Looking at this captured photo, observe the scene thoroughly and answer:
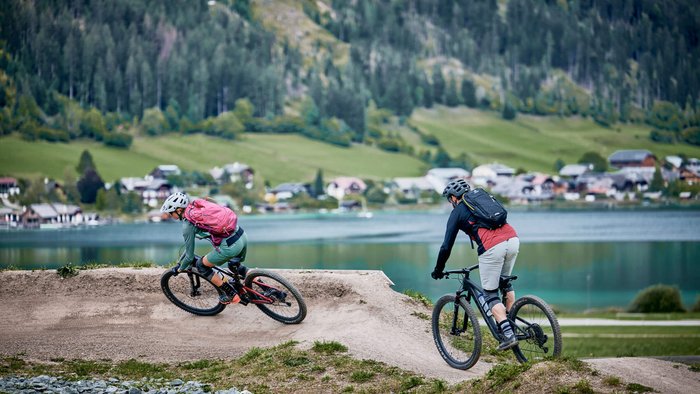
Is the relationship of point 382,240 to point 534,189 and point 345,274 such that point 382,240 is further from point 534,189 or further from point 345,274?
point 345,274

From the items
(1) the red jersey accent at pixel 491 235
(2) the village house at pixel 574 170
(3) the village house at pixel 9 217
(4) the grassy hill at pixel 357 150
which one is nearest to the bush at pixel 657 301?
(1) the red jersey accent at pixel 491 235

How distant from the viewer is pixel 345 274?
16.1 m

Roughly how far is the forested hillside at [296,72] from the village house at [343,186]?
56.5 ft

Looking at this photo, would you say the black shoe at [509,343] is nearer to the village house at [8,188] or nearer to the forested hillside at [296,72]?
the village house at [8,188]

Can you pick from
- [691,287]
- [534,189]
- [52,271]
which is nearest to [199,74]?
[534,189]

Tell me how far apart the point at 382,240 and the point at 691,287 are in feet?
122

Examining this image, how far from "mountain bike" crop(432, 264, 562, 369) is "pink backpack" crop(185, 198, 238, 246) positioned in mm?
3592

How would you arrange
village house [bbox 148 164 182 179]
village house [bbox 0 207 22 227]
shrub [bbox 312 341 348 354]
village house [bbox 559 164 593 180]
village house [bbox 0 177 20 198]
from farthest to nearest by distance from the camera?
village house [bbox 559 164 593 180] → village house [bbox 148 164 182 179] → village house [bbox 0 177 20 198] → village house [bbox 0 207 22 227] → shrub [bbox 312 341 348 354]

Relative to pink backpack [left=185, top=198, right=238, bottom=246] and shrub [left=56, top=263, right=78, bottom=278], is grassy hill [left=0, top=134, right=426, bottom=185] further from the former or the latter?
pink backpack [left=185, top=198, right=238, bottom=246]

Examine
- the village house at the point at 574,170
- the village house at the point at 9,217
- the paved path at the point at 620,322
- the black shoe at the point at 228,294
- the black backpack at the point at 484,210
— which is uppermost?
the village house at the point at 574,170

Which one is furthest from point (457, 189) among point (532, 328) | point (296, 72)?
point (296, 72)

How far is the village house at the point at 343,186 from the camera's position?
433 ft

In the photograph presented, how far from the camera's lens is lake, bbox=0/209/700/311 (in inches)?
2790

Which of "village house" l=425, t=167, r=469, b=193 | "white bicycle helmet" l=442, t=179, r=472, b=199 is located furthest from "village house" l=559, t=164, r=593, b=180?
"white bicycle helmet" l=442, t=179, r=472, b=199
